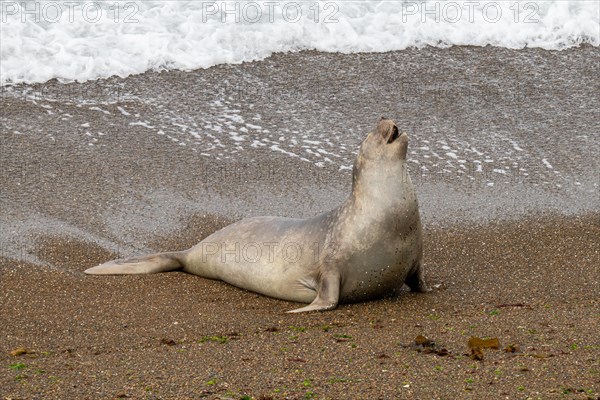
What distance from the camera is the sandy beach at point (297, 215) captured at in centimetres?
461

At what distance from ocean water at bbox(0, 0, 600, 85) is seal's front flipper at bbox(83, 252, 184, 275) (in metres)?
4.04

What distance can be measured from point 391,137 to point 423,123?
3.48m

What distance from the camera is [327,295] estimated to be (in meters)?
6.00

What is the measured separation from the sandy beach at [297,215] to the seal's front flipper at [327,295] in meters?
0.10

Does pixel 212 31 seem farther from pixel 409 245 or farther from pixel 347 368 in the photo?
pixel 347 368

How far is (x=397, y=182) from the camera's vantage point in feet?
20.2

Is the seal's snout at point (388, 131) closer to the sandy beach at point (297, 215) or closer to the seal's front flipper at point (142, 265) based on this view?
the sandy beach at point (297, 215)

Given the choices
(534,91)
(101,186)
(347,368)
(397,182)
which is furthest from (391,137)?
(534,91)

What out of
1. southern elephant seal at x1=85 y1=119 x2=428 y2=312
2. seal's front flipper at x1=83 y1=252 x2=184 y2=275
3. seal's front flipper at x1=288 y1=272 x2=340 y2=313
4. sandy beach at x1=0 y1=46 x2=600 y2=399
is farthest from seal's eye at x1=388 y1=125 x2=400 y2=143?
seal's front flipper at x1=83 y1=252 x2=184 y2=275

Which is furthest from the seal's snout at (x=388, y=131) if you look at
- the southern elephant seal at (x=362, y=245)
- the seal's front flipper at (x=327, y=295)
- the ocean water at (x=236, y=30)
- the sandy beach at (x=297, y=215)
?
the ocean water at (x=236, y=30)

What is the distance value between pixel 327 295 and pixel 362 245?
38 cm

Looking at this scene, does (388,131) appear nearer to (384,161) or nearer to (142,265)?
(384,161)

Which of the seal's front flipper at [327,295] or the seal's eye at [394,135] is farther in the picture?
the seal's eye at [394,135]

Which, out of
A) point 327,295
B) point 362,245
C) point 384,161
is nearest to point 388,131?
point 384,161
